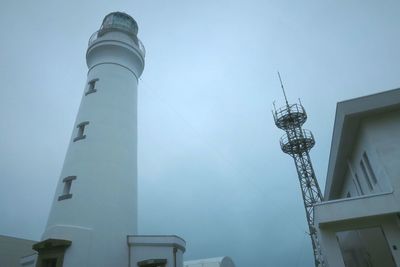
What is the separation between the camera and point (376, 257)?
1554 centimetres

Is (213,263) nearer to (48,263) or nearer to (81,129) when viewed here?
(48,263)

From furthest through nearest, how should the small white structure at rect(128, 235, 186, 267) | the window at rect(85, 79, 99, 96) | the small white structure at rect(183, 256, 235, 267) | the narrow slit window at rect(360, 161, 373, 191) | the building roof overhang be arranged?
the small white structure at rect(183, 256, 235, 267) → the window at rect(85, 79, 99, 96) → the narrow slit window at rect(360, 161, 373, 191) → the small white structure at rect(128, 235, 186, 267) → the building roof overhang

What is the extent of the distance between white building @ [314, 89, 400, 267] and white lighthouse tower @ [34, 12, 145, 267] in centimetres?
900

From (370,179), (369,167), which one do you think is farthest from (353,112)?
(370,179)

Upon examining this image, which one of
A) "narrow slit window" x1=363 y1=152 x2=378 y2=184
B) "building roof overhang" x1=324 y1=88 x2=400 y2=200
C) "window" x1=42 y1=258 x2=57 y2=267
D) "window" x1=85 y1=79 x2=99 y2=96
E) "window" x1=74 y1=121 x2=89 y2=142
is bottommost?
"window" x1=42 y1=258 x2=57 y2=267

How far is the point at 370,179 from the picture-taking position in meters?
14.4

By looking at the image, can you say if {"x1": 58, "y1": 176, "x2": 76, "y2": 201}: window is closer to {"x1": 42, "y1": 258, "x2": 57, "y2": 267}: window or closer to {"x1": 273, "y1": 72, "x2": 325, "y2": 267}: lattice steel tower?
{"x1": 42, "y1": 258, "x2": 57, "y2": 267}: window

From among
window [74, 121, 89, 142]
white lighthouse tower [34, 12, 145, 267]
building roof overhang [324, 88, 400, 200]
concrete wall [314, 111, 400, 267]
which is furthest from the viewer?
window [74, 121, 89, 142]

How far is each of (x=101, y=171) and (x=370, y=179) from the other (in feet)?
41.8

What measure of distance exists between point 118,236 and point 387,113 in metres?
13.1

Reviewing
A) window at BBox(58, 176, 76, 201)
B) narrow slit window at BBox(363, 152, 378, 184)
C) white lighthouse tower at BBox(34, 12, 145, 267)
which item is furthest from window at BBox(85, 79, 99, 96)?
narrow slit window at BBox(363, 152, 378, 184)

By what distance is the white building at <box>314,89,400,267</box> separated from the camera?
11844 mm

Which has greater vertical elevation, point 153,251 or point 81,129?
point 81,129

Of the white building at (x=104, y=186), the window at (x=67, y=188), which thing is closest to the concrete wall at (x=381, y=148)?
the white building at (x=104, y=186)
